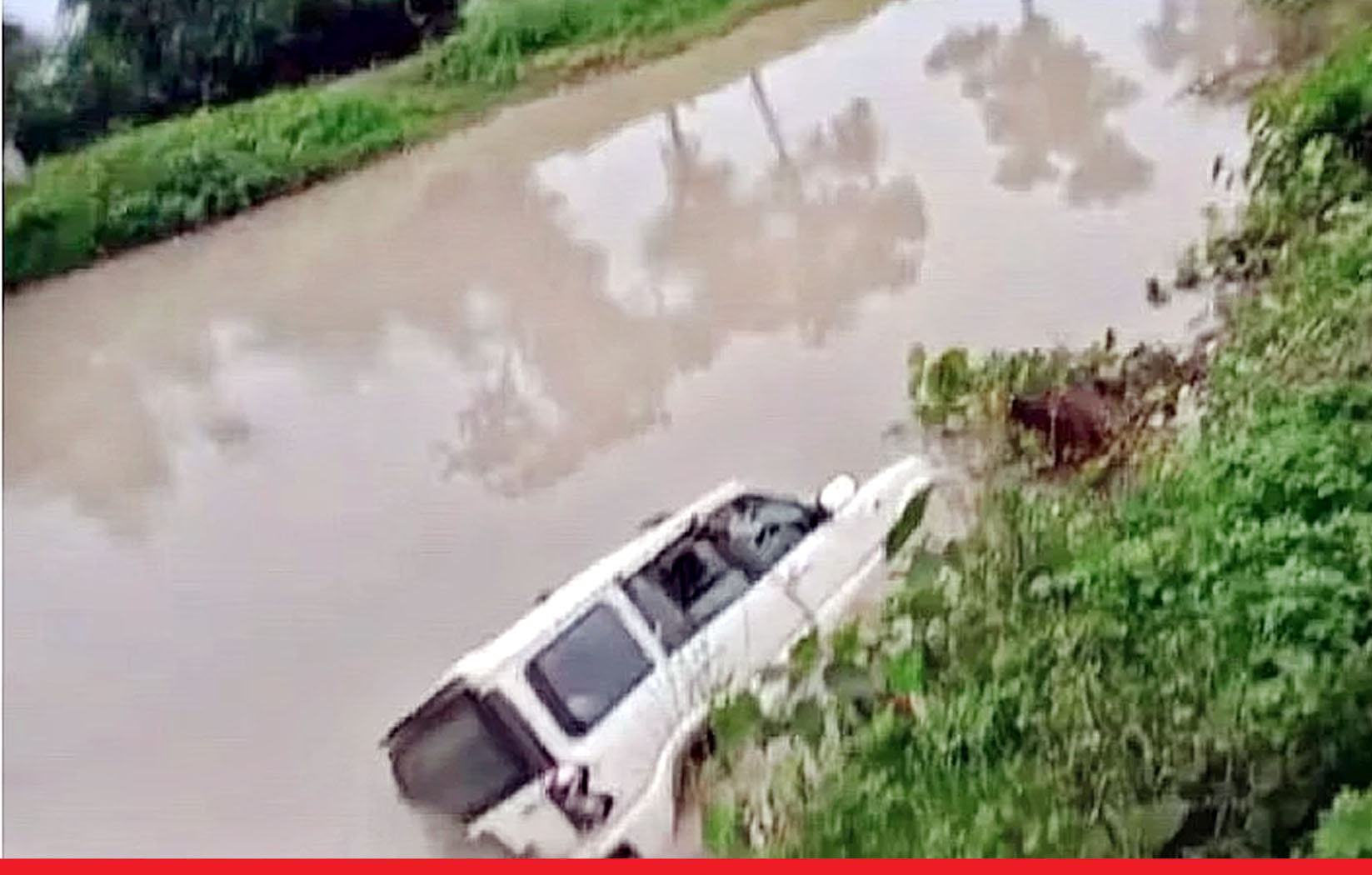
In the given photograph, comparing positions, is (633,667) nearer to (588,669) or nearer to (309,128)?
(588,669)

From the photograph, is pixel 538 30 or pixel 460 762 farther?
pixel 538 30

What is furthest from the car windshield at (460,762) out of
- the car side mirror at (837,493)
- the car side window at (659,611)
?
the car side mirror at (837,493)

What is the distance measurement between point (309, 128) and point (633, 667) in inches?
17.1

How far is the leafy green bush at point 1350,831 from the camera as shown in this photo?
1.38 meters

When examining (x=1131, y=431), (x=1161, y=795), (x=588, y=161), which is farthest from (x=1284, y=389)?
(x=588, y=161)

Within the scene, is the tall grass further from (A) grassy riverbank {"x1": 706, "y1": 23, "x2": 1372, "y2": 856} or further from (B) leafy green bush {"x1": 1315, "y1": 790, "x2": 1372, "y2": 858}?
(B) leafy green bush {"x1": 1315, "y1": 790, "x2": 1372, "y2": 858}

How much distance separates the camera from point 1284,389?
1519 millimetres

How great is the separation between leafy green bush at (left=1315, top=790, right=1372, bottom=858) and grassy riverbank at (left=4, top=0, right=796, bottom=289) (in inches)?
26.6

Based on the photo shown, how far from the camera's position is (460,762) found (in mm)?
1390

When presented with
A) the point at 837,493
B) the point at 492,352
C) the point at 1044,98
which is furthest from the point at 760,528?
the point at 1044,98

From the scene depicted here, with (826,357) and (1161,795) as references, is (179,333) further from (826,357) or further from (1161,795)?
(1161,795)

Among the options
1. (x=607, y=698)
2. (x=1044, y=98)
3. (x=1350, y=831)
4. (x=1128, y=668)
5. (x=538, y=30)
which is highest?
(x=538, y=30)

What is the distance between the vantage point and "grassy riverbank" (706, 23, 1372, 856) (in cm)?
141

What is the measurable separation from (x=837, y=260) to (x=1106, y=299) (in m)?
0.19
